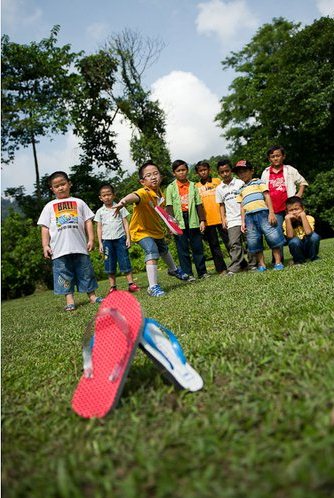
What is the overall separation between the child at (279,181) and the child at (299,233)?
0.48 ft

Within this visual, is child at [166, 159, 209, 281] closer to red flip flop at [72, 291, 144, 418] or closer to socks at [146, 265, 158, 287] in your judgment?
socks at [146, 265, 158, 287]

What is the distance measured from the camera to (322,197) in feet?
67.8

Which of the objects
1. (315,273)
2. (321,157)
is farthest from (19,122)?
(315,273)

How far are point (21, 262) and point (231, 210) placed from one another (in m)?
9.98

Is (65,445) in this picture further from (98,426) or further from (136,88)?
(136,88)

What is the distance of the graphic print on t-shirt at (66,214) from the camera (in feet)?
17.9

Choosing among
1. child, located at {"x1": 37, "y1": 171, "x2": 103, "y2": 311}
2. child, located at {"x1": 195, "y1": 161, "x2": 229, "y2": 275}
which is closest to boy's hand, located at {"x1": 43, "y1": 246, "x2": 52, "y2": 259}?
child, located at {"x1": 37, "y1": 171, "x2": 103, "y2": 311}

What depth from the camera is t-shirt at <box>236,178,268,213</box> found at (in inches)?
228

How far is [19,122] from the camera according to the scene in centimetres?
1953

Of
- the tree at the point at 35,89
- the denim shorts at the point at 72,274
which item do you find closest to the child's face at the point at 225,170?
the denim shorts at the point at 72,274

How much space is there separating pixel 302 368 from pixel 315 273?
290cm

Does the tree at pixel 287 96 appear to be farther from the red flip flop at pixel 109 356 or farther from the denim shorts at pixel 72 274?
the red flip flop at pixel 109 356

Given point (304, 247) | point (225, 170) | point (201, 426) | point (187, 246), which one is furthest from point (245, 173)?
point (201, 426)

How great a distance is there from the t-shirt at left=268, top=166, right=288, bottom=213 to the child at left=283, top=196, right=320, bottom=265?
0.47 ft
